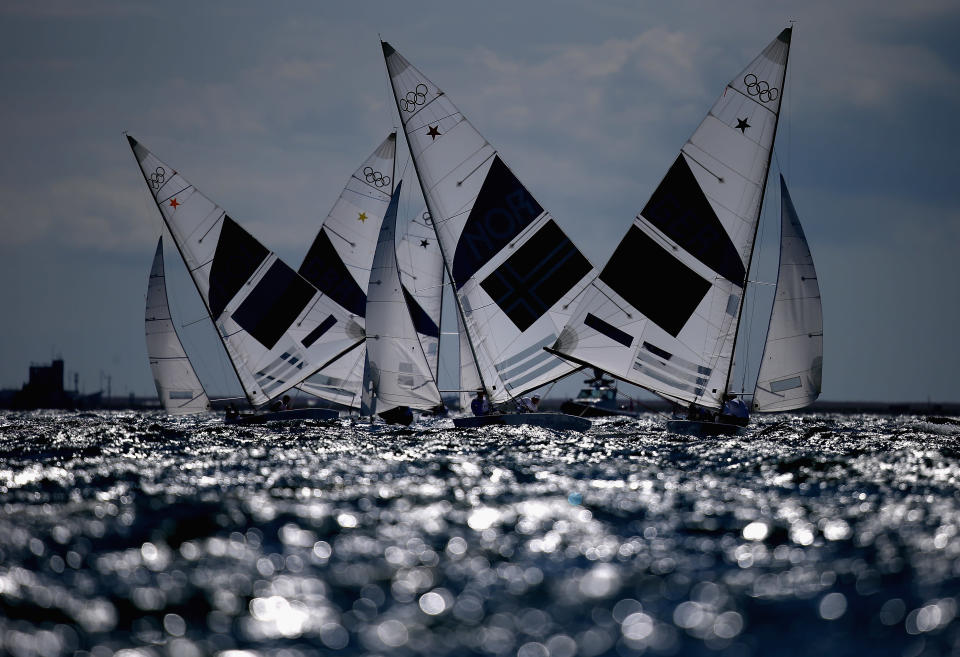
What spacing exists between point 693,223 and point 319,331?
67.0 feet

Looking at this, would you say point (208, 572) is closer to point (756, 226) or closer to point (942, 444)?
point (756, 226)

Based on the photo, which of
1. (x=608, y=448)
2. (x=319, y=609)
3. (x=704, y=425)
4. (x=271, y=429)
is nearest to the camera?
(x=319, y=609)

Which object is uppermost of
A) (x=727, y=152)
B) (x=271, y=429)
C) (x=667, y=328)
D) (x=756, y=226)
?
(x=727, y=152)

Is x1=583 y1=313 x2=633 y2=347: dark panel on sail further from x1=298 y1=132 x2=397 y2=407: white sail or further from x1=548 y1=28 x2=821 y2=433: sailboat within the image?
x1=298 y1=132 x2=397 y2=407: white sail

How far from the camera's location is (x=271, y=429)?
4503 cm

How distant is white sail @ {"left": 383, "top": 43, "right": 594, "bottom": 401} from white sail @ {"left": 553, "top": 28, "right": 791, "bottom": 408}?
3.50 meters

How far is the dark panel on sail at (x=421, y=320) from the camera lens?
5153cm

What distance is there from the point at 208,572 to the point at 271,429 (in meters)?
34.2

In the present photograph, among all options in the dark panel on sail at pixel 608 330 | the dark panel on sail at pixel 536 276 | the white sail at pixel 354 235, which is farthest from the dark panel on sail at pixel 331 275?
the dark panel on sail at pixel 608 330

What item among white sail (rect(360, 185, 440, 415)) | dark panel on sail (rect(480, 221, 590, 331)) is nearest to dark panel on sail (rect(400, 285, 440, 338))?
white sail (rect(360, 185, 440, 415))

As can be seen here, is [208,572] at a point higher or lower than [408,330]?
lower

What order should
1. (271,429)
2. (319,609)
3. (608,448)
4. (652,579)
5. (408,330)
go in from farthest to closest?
(271,429), (408,330), (608,448), (652,579), (319,609)

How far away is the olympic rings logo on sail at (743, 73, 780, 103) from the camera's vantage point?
32938 millimetres

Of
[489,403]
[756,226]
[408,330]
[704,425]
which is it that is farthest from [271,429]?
[756,226]
